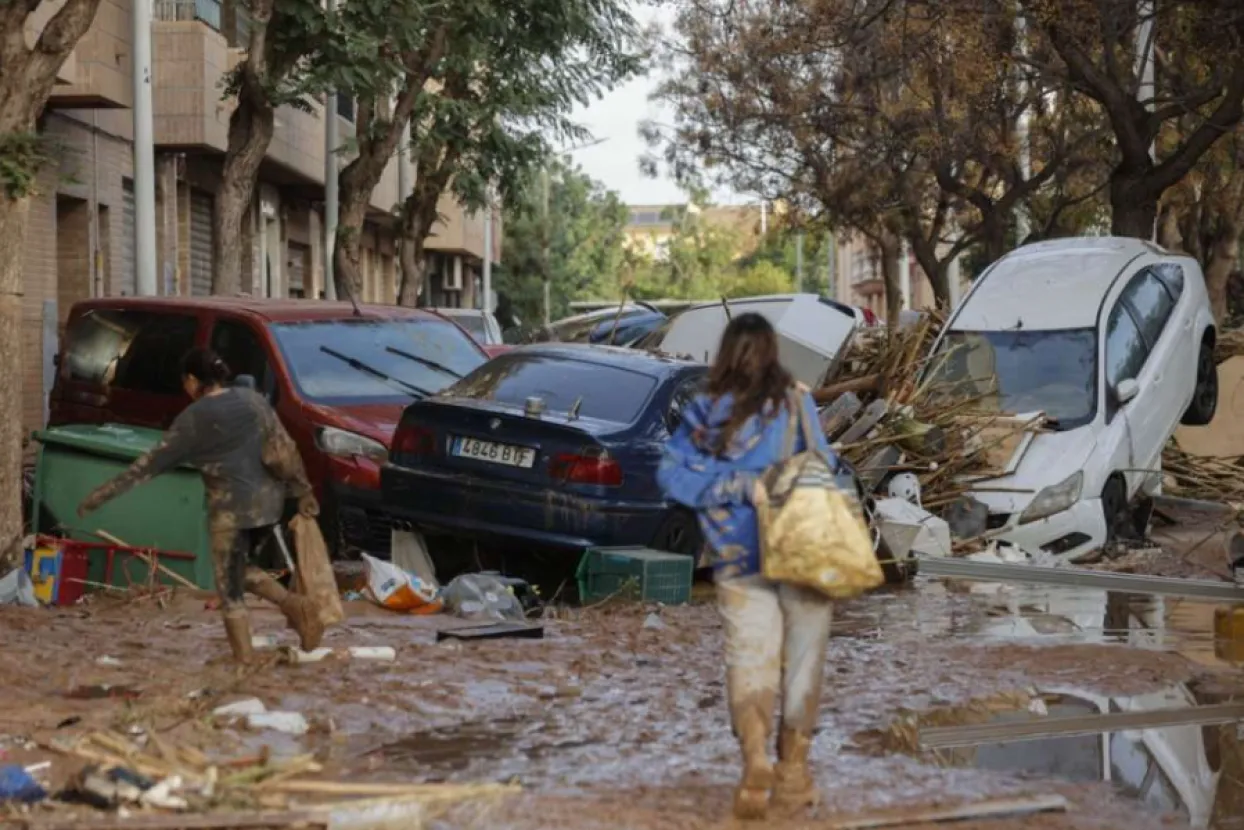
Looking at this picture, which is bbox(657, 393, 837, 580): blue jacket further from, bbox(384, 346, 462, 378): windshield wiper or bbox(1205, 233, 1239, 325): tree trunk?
bbox(1205, 233, 1239, 325): tree trunk

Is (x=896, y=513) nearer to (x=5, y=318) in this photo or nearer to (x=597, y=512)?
(x=597, y=512)

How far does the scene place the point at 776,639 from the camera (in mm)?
6645

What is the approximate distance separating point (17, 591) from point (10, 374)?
4.39 feet

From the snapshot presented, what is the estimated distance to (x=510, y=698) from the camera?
887cm

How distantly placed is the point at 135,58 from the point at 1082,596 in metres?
12.1

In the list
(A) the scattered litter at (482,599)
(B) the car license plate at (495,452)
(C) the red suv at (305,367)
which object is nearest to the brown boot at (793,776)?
(A) the scattered litter at (482,599)

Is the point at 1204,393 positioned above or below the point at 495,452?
above

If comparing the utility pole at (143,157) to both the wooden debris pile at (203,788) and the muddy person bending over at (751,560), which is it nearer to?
the wooden debris pile at (203,788)

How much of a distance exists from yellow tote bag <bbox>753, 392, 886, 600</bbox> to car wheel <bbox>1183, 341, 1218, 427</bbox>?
1309 cm

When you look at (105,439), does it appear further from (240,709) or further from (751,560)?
(751,560)

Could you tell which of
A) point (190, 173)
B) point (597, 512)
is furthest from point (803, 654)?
point (190, 173)

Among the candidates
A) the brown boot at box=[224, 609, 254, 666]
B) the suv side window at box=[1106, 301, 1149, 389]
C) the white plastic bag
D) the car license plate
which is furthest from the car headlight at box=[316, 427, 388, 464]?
the suv side window at box=[1106, 301, 1149, 389]

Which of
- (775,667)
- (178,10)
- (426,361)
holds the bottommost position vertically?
(775,667)

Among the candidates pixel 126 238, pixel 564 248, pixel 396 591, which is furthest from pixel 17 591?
pixel 564 248
